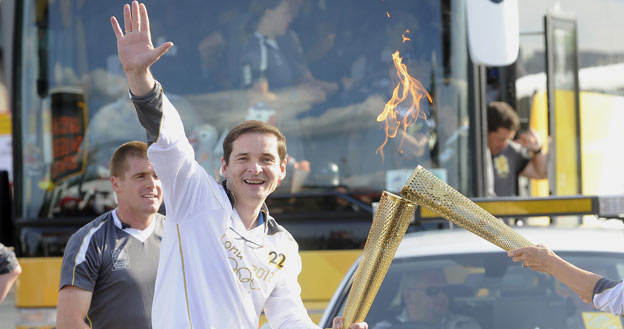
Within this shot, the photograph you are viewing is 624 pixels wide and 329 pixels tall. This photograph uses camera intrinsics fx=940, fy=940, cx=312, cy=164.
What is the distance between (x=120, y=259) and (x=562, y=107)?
11.6 feet

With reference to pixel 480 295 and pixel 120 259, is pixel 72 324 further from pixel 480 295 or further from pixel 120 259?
pixel 480 295

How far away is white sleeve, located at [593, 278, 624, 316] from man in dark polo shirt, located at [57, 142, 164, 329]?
1.87m

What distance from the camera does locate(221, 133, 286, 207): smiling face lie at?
2939 mm

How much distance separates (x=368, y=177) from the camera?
5875 millimetres

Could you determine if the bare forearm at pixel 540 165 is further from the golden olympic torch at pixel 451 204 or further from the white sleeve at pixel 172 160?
the white sleeve at pixel 172 160

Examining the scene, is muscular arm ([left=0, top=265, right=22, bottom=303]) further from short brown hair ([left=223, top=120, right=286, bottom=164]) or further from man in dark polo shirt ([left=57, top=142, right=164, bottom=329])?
short brown hair ([left=223, top=120, right=286, bottom=164])

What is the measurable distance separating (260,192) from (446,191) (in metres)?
0.60

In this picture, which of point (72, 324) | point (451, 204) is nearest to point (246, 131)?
point (451, 204)

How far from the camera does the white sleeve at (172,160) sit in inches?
107

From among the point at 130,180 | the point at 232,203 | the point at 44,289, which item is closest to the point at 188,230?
the point at 232,203

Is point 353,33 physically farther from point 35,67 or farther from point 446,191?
point 446,191

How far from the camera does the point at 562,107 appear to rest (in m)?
6.30

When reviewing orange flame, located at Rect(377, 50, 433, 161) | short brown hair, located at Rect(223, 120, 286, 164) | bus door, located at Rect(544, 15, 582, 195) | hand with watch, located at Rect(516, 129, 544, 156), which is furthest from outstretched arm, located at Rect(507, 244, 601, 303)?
hand with watch, located at Rect(516, 129, 544, 156)

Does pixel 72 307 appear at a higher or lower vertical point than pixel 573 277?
lower
